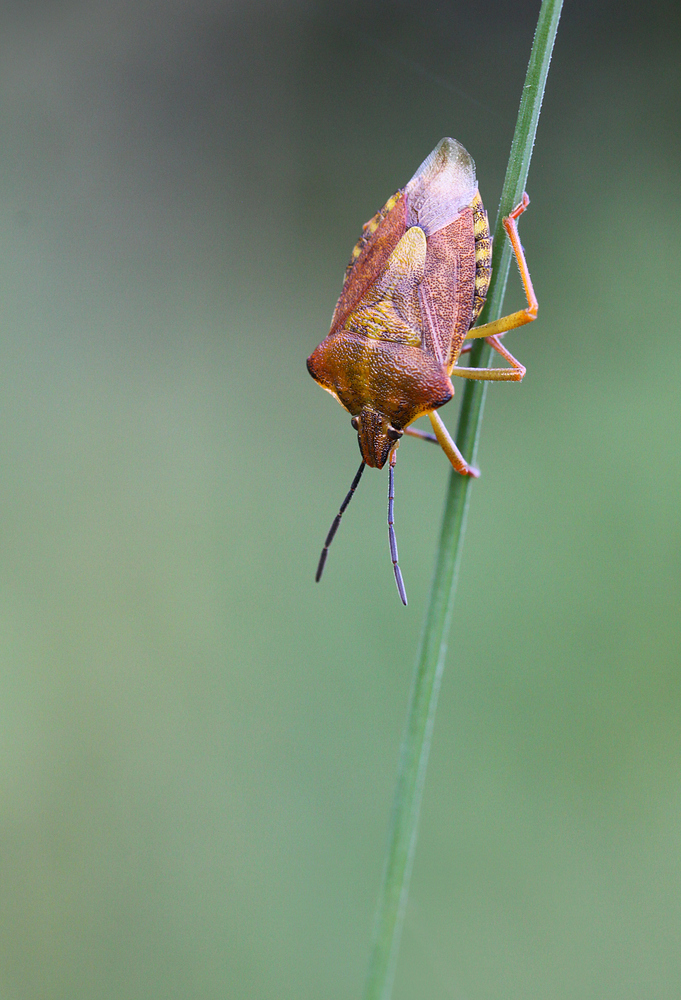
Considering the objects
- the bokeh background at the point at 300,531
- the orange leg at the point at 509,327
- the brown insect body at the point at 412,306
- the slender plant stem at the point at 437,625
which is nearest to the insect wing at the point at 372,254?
the brown insect body at the point at 412,306

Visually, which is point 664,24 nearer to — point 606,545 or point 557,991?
point 606,545

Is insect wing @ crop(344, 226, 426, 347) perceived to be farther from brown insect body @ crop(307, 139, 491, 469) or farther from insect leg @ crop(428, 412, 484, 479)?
insect leg @ crop(428, 412, 484, 479)

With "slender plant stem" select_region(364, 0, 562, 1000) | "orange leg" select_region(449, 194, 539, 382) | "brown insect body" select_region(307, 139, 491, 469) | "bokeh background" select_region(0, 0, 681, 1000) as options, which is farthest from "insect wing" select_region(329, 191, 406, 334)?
"bokeh background" select_region(0, 0, 681, 1000)

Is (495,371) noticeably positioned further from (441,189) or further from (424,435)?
(441,189)

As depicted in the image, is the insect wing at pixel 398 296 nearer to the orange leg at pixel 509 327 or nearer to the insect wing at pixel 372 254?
the insect wing at pixel 372 254

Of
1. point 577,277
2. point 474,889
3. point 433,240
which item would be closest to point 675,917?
point 474,889

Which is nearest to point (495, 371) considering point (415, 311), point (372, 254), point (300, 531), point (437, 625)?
point (415, 311)

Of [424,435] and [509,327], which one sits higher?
[509,327]
